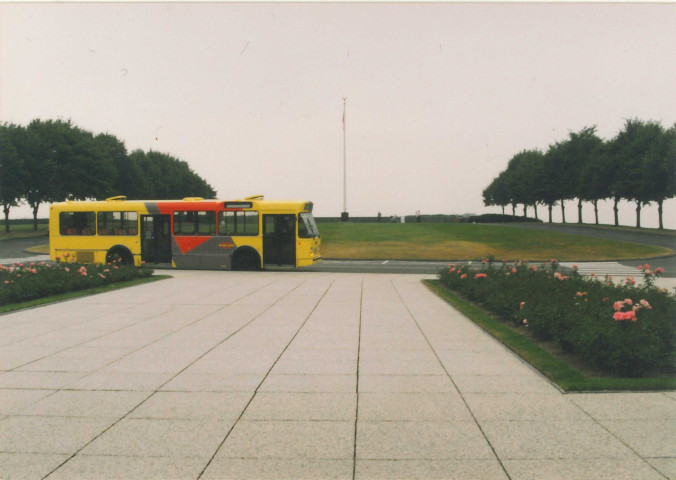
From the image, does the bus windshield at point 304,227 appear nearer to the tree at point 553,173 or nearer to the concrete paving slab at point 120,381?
the concrete paving slab at point 120,381

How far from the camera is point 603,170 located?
2375 inches

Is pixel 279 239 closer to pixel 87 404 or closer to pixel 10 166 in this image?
pixel 87 404

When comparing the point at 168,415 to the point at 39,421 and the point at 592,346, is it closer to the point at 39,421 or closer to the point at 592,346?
the point at 39,421

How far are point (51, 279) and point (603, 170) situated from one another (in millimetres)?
59624

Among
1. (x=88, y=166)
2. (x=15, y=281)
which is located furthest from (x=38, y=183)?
(x=15, y=281)

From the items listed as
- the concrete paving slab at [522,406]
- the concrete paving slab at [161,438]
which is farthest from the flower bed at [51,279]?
the concrete paving slab at [522,406]

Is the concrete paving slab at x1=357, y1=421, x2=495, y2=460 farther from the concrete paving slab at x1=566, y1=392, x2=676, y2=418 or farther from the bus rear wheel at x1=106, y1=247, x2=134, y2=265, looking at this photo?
the bus rear wheel at x1=106, y1=247, x2=134, y2=265

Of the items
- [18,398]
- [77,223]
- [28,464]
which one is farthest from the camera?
[77,223]

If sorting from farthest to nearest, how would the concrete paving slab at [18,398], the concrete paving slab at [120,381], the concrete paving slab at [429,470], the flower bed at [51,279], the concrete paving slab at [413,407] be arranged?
the flower bed at [51,279] < the concrete paving slab at [120,381] < the concrete paving slab at [18,398] < the concrete paving slab at [413,407] < the concrete paving slab at [429,470]

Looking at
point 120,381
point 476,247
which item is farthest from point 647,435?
point 476,247

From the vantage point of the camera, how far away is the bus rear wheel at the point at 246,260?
23297mm

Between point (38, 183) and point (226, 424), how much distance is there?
60.9 metres

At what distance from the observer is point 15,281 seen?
14.1 meters

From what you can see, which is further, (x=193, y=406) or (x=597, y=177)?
(x=597, y=177)
